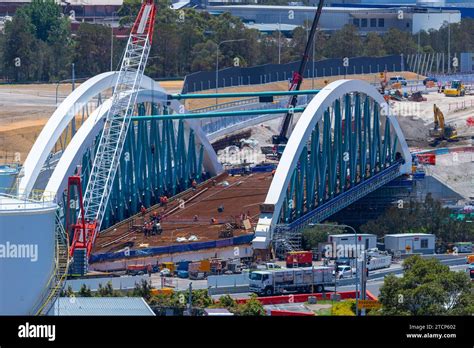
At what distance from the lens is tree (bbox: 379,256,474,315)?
115 feet

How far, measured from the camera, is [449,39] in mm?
130500

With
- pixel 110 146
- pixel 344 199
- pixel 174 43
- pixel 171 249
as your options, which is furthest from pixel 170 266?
pixel 174 43

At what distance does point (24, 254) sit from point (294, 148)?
4170 centimetres

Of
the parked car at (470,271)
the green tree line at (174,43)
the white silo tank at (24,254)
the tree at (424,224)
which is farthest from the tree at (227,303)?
the green tree line at (174,43)

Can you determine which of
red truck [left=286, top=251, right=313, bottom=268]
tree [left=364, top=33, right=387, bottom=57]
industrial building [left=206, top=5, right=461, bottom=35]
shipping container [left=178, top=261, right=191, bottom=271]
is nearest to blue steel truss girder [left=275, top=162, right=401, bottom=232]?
red truck [left=286, top=251, right=313, bottom=268]

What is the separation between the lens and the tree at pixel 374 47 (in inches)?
4958

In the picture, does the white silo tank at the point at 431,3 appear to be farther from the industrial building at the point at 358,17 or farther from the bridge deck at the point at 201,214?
the bridge deck at the point at 201,214

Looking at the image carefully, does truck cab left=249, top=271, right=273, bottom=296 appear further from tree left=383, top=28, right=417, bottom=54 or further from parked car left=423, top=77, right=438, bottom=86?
tree left=383, top=28, right=417, bottom=54

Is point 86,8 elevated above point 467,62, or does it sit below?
above

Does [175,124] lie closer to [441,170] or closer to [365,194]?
[365,194]

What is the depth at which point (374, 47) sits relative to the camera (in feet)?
415

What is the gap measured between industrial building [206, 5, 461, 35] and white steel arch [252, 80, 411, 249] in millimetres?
66668

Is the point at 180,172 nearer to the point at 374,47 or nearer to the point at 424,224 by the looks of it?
the point at 424,224

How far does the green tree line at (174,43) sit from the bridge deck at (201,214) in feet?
123
